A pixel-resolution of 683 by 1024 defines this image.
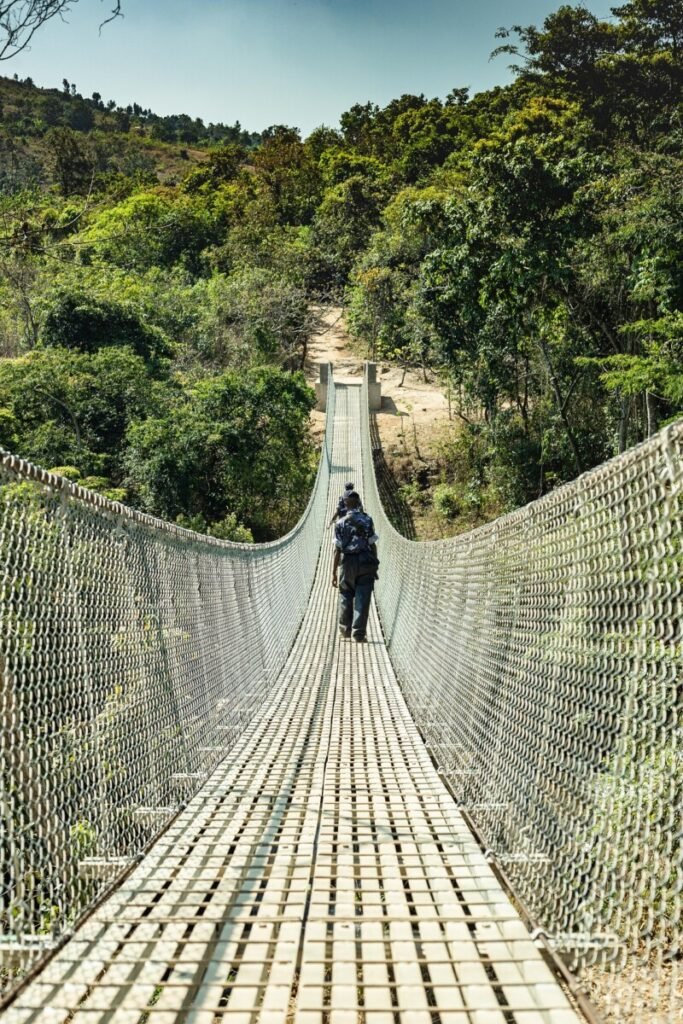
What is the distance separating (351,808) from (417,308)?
35.7ft

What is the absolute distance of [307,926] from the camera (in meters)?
1.65

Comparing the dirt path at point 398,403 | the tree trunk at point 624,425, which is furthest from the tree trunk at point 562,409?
the dirt path at point 398,403

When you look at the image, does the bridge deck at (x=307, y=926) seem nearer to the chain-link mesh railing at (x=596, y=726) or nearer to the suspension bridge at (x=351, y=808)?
the suspension bridge at (x=351, y=808)

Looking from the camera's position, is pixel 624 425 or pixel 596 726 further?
pixel 624 425

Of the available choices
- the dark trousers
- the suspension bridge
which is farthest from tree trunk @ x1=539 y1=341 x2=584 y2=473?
the suspension bridge

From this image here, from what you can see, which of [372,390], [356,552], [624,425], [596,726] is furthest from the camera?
[372,390]

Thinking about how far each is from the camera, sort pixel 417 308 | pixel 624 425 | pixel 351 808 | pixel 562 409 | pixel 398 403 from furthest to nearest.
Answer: pixel 398 403
pixel 417 308
pixel 562 409
pixel 624 425
pixel 351 808

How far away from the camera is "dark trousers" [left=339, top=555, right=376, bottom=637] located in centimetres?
542

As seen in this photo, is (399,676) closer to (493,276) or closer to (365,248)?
(493,276)

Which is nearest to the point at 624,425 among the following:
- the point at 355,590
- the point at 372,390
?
the point at 355,590

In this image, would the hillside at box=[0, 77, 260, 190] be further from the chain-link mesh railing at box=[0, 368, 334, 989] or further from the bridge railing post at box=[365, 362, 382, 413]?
the chain-link mesh railing at box=[0, 368, 334, 989]

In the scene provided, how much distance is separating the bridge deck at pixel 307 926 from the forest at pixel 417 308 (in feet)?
8.49

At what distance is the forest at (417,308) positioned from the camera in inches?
386

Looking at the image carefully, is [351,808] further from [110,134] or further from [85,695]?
[110,134]
